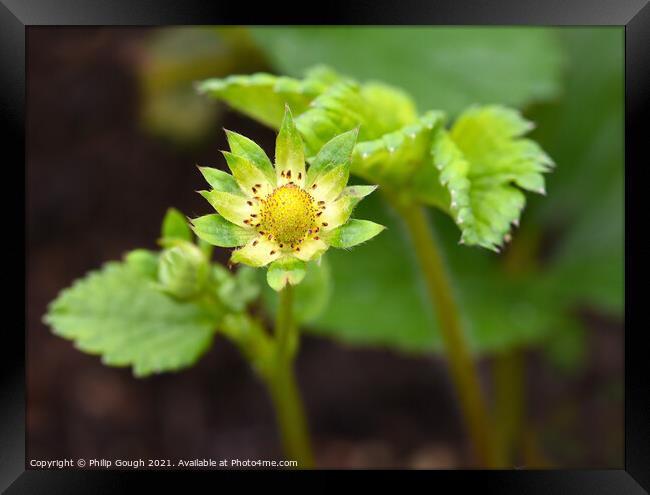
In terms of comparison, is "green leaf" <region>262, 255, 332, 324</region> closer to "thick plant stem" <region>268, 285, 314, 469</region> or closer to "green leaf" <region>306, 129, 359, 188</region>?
"thick plant stem" <region>268, 285, 314, 469</region>

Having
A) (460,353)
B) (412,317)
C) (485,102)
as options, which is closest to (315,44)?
(485,102)

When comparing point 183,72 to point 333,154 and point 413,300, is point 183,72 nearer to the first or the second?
point 413,300

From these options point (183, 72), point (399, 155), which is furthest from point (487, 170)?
point (183, 72)

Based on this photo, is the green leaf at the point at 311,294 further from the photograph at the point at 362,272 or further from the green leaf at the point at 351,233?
the green leaf at the point at 351,233

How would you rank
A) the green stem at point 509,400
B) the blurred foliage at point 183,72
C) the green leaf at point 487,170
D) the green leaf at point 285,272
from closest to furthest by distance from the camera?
the green leaf at point 285,272
the green leaf at point 487,170
the green stem at point 509,400
the blurred foliage at point 183,72

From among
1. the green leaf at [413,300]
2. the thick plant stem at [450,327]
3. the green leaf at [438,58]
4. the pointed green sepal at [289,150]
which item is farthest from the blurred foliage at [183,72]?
the pointed green sepal at [289,150]

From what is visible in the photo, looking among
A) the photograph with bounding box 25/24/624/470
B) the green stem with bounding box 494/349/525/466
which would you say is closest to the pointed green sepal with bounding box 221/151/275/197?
the photograph with bounding box 25/24/624/470
